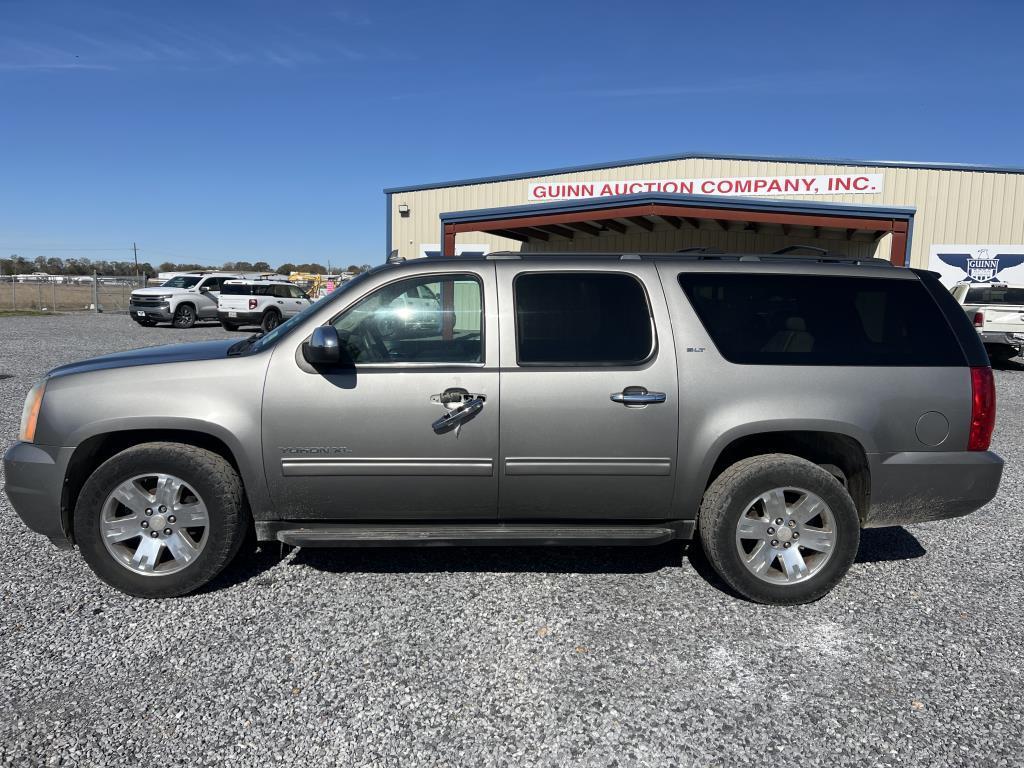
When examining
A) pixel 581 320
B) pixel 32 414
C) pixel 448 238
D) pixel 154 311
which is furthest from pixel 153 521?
pixel 154 311

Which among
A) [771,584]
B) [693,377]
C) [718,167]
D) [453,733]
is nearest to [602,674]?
[453,733]

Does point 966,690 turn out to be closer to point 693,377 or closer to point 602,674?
point 602,674

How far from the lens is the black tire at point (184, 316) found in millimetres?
25125

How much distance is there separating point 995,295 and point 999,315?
620mm

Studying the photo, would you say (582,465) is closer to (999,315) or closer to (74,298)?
(999,315)

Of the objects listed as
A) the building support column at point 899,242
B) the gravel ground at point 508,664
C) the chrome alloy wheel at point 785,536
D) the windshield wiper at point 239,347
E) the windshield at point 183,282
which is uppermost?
the building support column at point 899,242

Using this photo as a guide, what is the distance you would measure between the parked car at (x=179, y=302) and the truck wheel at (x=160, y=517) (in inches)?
897

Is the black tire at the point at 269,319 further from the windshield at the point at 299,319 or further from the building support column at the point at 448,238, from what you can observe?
the windshield at the point at 299,319

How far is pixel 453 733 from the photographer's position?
2.83 meters

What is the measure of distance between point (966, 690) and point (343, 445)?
2.99 meters

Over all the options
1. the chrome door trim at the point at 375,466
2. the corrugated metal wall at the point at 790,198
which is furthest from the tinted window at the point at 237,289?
the chrome door trim at the point at 375,466

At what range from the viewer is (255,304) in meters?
23.3

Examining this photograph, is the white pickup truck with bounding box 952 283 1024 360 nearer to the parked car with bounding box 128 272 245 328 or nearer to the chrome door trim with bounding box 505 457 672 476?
the chrome door trim with bounding box 505 457 672 476

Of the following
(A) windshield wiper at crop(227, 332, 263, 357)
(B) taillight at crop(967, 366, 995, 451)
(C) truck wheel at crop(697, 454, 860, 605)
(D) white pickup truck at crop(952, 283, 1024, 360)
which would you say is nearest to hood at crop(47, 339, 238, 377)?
(A) windshield wiper at crop(227, 332, 263, 357)
